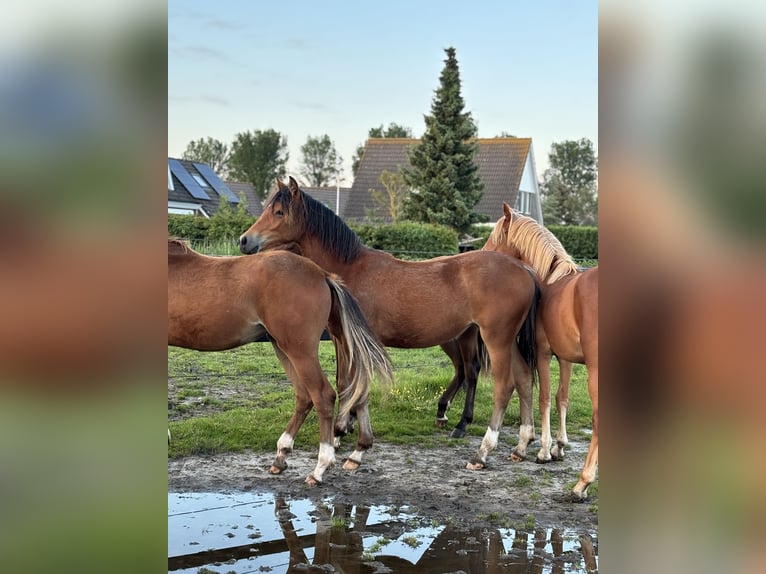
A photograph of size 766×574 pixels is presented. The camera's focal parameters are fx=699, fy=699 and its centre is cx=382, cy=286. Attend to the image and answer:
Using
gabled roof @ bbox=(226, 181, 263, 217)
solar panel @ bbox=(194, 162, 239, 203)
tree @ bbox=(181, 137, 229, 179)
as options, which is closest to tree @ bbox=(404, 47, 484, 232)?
solar panel @ bbox=(194, 162, 239, 203)

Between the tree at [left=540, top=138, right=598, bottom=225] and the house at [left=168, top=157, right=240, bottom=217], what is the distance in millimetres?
15540

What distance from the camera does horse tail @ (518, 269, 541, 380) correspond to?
503cm

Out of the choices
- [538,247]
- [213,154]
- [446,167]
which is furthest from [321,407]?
[213,154]

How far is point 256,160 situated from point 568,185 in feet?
92.4

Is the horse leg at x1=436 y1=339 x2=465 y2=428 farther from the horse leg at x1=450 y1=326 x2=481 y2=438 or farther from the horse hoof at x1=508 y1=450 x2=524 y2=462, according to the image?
the horse hoof at x1=508 y1=450 x2=524 y2=462

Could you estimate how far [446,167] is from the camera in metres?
27.6

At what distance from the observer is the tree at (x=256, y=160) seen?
181 ft

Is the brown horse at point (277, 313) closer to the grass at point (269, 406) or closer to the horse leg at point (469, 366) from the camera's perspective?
the grass at point (269, 406)
